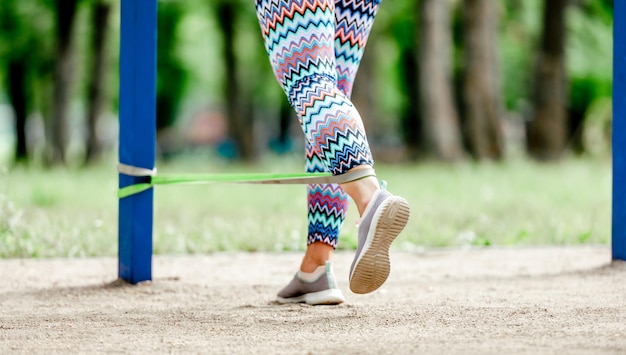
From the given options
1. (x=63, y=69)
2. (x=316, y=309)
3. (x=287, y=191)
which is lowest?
(x=316, y=309)

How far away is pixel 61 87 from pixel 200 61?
13711mm

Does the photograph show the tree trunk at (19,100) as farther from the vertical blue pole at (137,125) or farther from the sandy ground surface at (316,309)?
the vertical blue pole at (137,125)

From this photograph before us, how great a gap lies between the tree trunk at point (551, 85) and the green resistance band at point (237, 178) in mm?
13899

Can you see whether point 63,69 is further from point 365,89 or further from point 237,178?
point 237,178

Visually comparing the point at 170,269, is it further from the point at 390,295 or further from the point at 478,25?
the point at 478,25

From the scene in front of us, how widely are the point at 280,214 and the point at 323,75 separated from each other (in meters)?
4.37

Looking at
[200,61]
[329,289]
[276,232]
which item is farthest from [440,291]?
[200,61]

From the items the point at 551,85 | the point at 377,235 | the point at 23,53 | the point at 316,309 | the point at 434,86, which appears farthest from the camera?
the point at 23,53

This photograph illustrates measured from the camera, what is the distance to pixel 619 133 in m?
4.33

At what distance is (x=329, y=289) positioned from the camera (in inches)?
135

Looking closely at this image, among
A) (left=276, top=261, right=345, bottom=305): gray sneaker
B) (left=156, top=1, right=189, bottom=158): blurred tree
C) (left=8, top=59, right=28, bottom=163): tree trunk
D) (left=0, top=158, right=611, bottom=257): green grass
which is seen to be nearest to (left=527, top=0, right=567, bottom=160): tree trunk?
(left=0, top=158, right=611, bottom=257): green grass

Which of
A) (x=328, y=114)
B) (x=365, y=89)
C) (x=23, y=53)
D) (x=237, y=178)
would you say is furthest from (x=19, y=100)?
(x=328, y=114)

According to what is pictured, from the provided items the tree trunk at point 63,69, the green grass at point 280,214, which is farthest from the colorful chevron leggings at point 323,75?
the tree trunk at point 63,69

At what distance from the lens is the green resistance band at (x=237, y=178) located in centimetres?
289
